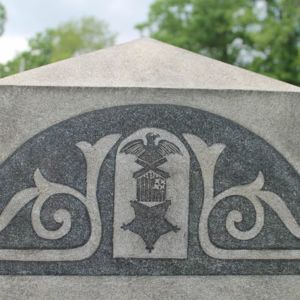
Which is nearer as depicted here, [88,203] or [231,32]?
[88,203]

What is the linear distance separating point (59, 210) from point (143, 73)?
105 cm

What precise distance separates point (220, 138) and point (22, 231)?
142 centimetres

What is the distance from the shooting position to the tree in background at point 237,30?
19125mm

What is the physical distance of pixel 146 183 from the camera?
382 centimetres

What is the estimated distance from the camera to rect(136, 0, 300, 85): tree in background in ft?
62.7

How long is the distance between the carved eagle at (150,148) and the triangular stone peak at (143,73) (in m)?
0.35

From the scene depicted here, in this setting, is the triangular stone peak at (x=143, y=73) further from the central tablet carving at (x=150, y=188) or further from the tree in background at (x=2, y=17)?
the tree in background at (x=2, y=17)

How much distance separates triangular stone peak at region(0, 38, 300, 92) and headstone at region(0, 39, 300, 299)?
0.01m

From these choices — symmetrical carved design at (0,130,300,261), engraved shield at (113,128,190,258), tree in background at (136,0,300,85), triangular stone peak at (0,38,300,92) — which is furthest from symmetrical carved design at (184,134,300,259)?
tree in background at (136,0,300,85)

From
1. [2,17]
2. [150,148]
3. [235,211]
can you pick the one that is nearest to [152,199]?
[150,148]

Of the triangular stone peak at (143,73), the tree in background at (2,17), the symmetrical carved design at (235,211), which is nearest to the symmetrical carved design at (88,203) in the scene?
the symmetrical carved design at (235,211)

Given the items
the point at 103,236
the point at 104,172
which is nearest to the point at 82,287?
the point at 103,236

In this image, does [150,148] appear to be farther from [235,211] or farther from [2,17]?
[2,17]

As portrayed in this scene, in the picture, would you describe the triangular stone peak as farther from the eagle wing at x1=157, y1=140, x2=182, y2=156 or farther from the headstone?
the eagle wing at x1=157, y1=140, x2=182, y2=156
